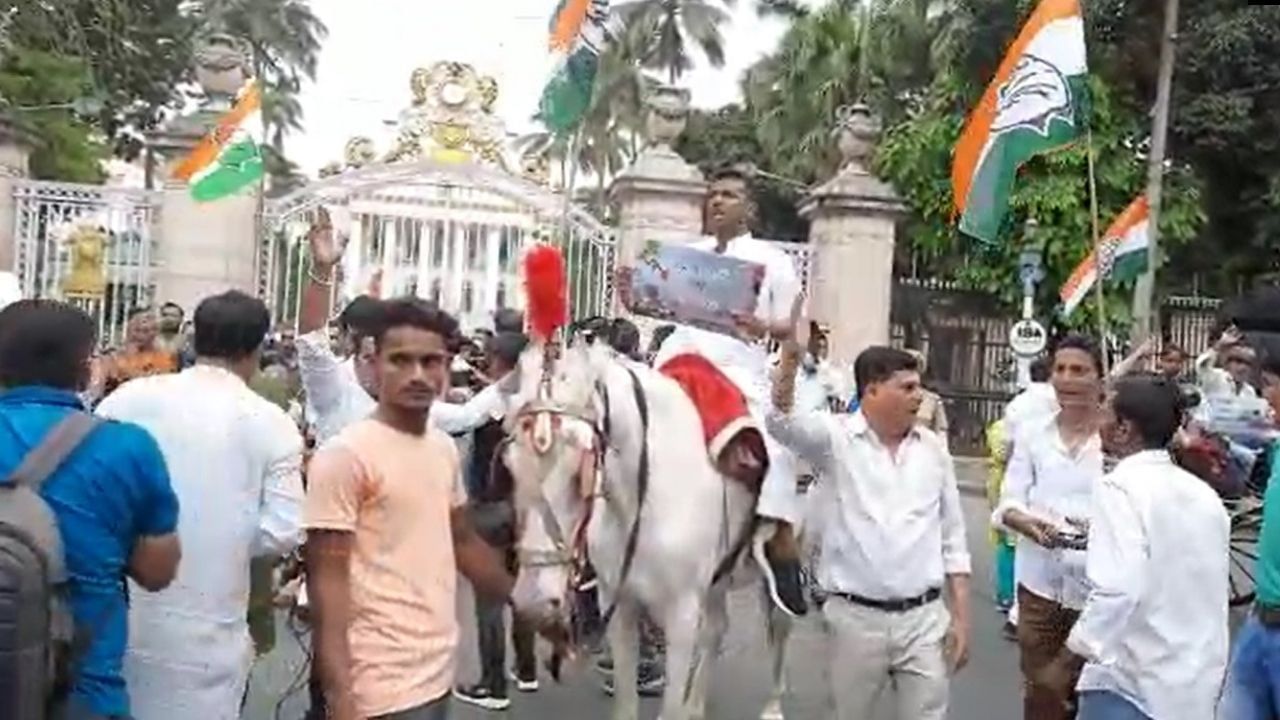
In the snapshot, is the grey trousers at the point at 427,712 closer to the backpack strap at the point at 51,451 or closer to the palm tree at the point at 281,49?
the backpack strap at the point at 51,451

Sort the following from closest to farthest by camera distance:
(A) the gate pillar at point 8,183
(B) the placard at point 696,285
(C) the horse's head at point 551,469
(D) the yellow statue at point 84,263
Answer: (C) the horse's head at point 551,469 → (B) the placard at point 696,285 → (A) the gate pillar at point 8,183 → (D) the yellow statue at point 84,263

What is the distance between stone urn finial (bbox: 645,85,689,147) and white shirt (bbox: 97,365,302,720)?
14216 mm

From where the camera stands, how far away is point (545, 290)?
19.1 ft

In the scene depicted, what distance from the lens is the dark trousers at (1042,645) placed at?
6656 mm

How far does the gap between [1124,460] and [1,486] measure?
306 cm

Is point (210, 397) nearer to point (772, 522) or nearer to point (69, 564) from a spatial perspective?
point (69, 564)

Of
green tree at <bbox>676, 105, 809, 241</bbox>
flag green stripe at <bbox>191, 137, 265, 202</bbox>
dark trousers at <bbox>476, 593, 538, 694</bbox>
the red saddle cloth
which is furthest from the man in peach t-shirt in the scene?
green tree at <bbox>676, 105, 809, 241</bbox>

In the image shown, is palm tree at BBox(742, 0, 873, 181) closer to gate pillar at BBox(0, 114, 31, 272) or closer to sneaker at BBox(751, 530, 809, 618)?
gate pillar at BBox(0, 114, 31, 272)

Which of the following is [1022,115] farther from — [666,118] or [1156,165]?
[1156,165]

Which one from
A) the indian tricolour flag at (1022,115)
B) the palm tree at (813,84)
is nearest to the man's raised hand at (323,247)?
the indian tricolour flag at (1022,115)

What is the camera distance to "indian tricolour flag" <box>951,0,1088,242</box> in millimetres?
9820

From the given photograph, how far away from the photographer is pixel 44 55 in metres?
28.3

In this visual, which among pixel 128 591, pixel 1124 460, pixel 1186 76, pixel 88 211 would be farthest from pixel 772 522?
pixel 1186 76

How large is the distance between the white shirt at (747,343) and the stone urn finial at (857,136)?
1154 centimetres
